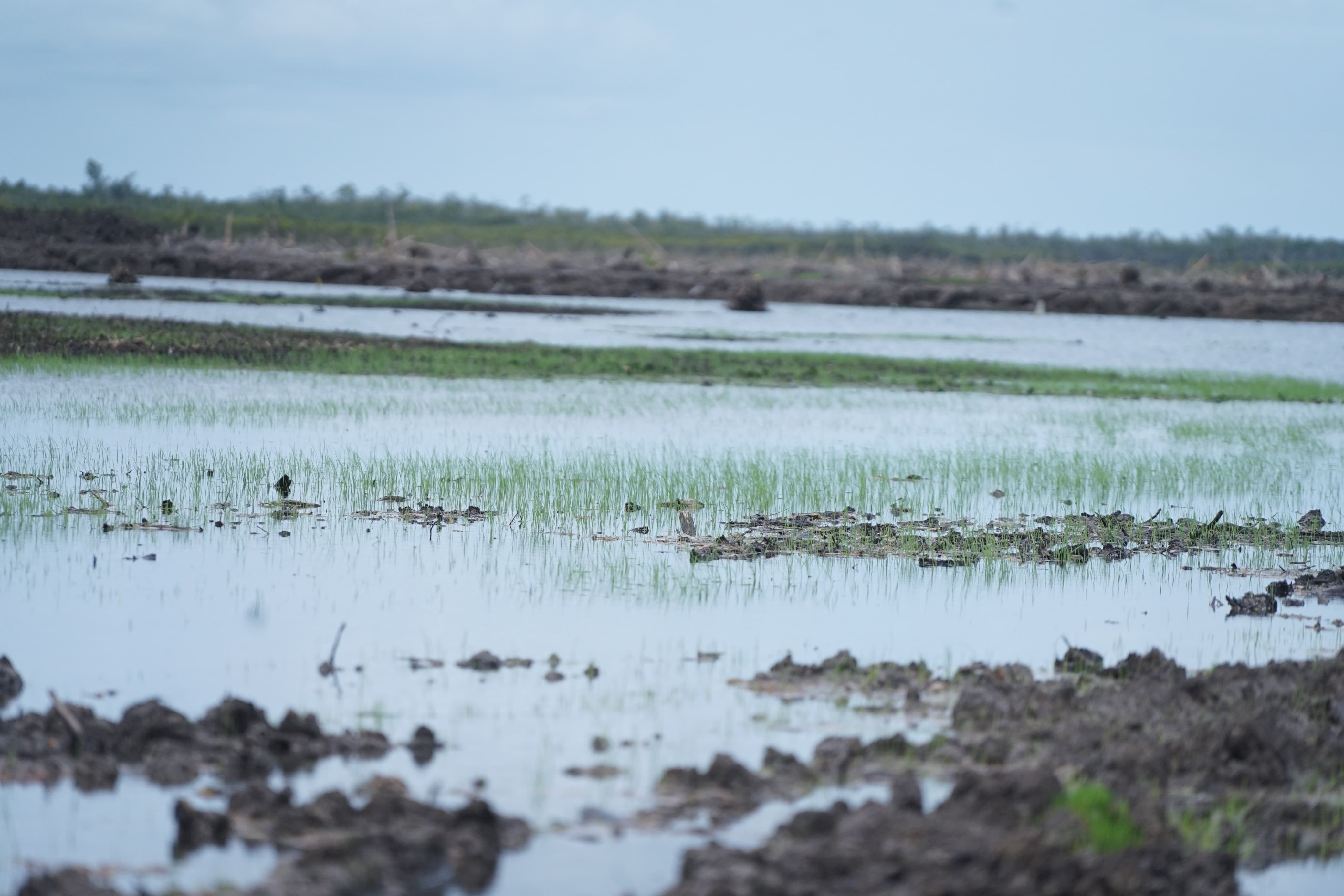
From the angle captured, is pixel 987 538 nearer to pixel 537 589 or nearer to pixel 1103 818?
pixel 537 589

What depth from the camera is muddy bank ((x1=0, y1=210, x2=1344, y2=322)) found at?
59.0m

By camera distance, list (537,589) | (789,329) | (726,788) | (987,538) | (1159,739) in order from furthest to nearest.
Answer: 1. (789,329)
2. (987,538)
3. (537,589)
4. (1159,739)
5. (726,788)

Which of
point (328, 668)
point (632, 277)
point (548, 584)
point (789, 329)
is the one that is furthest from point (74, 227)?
point (328, 668)

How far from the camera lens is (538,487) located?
13.4 metres

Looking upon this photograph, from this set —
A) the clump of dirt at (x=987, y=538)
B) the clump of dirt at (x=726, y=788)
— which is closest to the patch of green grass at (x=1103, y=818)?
the clump of dirt at (x=726, y=788)

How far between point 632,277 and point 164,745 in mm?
60297

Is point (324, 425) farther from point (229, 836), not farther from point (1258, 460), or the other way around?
point (229, 836)

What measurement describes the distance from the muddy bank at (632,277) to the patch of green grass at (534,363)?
964 inches

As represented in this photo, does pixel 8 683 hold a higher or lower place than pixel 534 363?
lower

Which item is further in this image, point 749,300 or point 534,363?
point 749,300

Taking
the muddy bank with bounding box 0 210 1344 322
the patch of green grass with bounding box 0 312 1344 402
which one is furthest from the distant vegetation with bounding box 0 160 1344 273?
the patch of green grass with bounding box 0 312 1344 402

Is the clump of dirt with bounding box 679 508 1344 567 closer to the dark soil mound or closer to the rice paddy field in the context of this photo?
the rice paddy field

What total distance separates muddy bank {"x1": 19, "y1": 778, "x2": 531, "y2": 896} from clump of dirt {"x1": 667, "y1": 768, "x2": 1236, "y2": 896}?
30.0 inches

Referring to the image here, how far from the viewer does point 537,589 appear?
976cm
